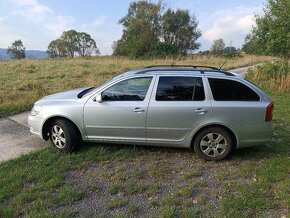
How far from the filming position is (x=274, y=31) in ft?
51.4

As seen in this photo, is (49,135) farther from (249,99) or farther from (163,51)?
(163,51)

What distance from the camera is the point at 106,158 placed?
5379mm

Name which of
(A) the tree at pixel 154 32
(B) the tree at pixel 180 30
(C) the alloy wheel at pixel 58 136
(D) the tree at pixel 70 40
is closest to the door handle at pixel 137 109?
(C) the alloy wheel at pixel 58 136

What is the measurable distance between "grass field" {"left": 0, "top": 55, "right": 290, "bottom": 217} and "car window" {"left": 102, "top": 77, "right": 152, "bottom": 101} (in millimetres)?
1008

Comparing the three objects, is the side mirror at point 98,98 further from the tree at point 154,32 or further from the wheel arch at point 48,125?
the tree at point 154,32

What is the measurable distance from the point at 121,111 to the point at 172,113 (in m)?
0.87

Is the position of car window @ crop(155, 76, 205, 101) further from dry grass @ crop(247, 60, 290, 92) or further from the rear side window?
dry grass @ crop(247, 60, 290, 92)

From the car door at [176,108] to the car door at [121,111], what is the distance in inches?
6.2

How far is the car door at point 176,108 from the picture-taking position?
5145mm

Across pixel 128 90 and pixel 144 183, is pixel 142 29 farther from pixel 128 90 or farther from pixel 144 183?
pixel 144 183

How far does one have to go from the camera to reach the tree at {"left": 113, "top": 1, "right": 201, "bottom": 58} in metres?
48.0

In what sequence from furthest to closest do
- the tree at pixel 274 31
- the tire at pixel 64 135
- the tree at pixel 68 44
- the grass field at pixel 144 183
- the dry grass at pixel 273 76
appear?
the tree at pixel 68 44
the tree at pixel 274 31
the dry grass at pixel 273 76
the tire at pixel 64 135
the grass field at pixel 144 183

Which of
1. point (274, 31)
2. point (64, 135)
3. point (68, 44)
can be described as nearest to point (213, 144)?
point (64, 135)

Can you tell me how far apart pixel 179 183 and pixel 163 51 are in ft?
142
